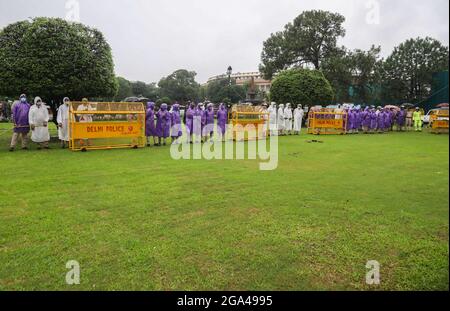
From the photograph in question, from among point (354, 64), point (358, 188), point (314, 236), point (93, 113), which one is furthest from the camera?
point (354, 64)

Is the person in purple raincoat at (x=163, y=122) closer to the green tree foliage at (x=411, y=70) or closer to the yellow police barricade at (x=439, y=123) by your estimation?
the yellow police barricade at (x=439, y=123)

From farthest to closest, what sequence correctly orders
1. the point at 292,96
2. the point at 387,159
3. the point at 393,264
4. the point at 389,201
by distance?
the point at 292,96
the point at 387,159
the point at 389,201
the point at 393,264

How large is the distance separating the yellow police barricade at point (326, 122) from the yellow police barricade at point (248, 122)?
4623 mm

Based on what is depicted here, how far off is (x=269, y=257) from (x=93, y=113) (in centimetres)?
954

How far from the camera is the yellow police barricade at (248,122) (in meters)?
15.4

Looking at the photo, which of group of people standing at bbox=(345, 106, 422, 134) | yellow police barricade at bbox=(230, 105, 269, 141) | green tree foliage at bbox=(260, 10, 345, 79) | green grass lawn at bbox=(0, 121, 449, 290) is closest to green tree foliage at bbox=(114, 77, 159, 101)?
green tree foliage at bbox=(260, 10, 345, 79)

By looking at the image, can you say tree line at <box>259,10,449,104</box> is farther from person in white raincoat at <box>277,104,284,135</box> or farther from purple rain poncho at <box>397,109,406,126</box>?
person in white raincoat at <box>277,104,284,135</box>

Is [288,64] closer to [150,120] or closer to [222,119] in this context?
[222,119]

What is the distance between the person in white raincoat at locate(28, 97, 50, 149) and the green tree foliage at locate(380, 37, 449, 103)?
39.1m

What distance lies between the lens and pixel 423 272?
130 inches

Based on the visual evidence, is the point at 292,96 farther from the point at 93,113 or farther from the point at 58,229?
the point at 58,229

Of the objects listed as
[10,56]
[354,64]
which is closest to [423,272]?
[10,56]

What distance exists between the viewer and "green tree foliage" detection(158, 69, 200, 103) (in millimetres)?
65562

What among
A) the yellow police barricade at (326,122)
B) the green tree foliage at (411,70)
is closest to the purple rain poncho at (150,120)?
the yellow police barricade at (326,122)
